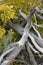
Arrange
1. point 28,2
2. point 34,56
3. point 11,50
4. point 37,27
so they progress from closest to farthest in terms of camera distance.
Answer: point 11,50
point 34,56
point 37,27
point 28,2

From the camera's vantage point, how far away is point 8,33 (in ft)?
13.6

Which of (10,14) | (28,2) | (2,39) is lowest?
(2,39)

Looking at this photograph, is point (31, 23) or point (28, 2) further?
point (28, 2)

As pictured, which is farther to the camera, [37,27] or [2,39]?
[37,27]

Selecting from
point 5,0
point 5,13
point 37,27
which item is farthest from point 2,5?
point 37,27

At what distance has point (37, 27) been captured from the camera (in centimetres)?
434

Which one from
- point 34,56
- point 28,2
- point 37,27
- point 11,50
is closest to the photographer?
point 11,50

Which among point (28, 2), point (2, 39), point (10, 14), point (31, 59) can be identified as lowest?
point (31, 59)

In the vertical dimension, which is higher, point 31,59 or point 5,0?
point 5,0

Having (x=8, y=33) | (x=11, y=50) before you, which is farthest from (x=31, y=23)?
(x=11, y=50)

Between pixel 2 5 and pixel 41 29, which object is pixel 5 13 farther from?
pixel 41 29

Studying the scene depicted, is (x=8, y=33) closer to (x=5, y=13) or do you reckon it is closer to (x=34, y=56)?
(x=5, y=13)

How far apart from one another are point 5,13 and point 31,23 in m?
0.52

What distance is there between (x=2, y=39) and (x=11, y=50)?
0.34m
